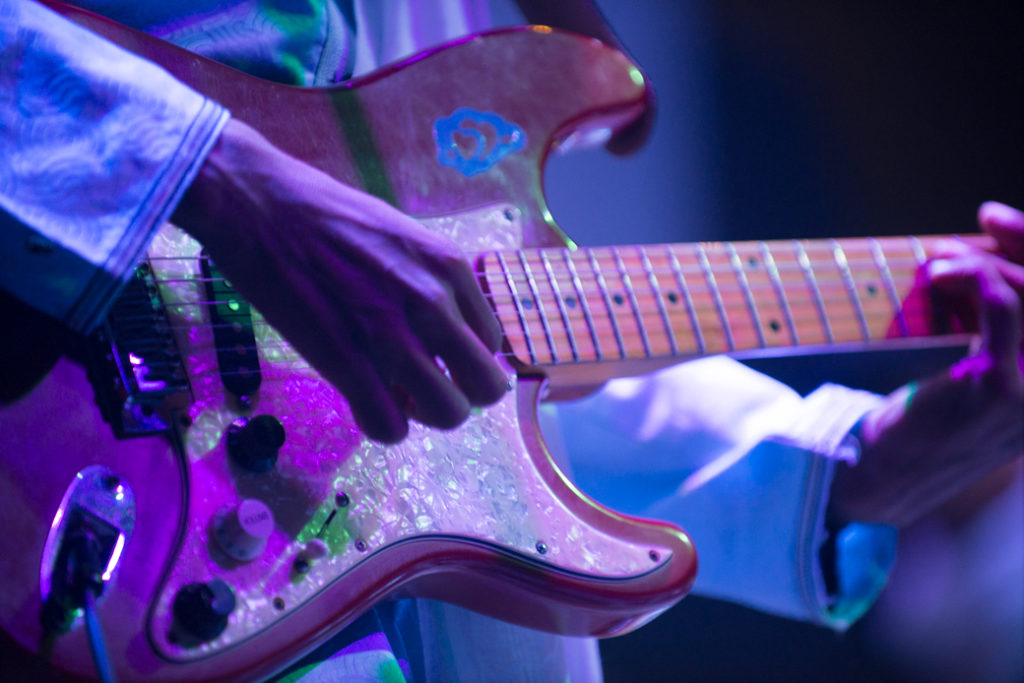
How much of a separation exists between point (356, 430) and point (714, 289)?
1.34ft

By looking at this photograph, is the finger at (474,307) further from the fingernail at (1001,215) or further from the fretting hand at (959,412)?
the fingernail at (1001,215)

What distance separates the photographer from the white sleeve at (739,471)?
35.7 inches

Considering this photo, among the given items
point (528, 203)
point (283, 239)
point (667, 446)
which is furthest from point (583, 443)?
point (283, 239)

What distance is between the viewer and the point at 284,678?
0.60 metres

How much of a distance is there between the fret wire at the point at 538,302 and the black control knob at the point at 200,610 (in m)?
0.34

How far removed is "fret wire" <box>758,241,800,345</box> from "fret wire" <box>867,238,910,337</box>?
0.45ft

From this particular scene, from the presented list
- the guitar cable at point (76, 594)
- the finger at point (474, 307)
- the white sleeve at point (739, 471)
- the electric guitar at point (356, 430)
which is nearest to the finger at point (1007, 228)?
the electric guitar at point (356, 430)

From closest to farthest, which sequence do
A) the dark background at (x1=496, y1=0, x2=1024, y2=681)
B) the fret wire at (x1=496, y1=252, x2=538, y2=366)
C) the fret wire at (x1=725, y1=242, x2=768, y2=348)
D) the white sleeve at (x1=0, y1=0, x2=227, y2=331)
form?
the white sleeve at (x1=0, y1=0, x2=227, y2=331), the fret wire at (x1=496, y1=252, x2=538, y2=366), the fret wire at (x1=725, y1=242, x2=768, y2=348), the dark background at (x1=496, y1=0, x2=1024, y2=681)

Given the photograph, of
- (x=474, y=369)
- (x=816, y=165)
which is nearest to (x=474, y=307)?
(x=474, y=369)

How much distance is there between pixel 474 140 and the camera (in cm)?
73

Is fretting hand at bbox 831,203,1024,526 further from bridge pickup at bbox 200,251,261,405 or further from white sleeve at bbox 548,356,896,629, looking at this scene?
bridge pickup at bbox 200,251,261,405

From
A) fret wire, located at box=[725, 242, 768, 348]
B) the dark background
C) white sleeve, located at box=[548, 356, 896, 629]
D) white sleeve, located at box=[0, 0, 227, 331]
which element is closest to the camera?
white sleeve, located at box=[0, 0, 227, 331]

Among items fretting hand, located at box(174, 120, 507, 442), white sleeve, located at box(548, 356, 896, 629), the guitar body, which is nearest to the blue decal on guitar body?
the guitar body

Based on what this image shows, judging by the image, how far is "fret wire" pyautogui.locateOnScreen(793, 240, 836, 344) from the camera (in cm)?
80
